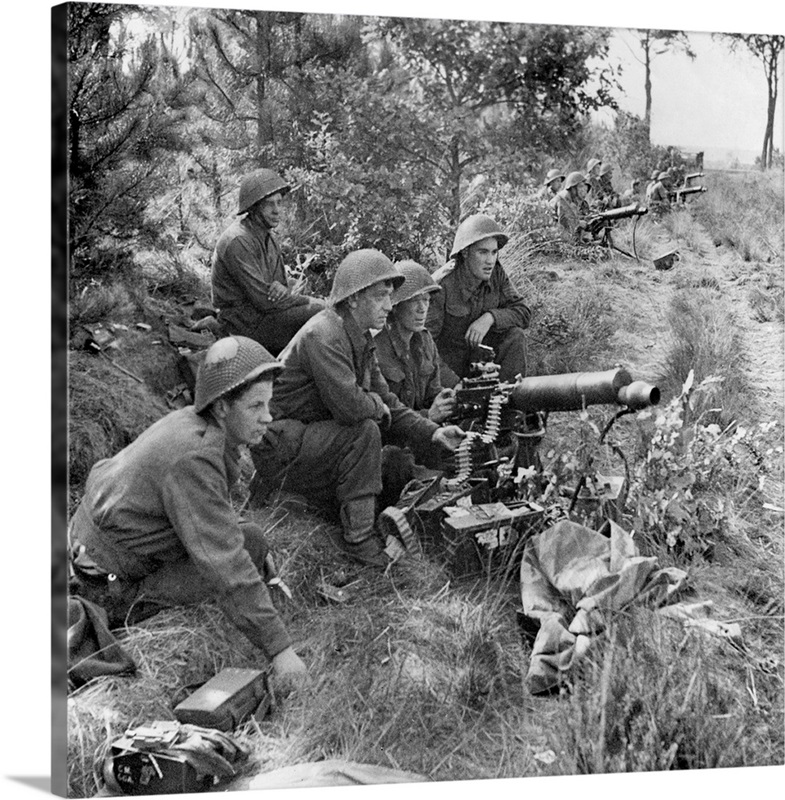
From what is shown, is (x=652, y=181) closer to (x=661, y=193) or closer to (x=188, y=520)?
(x=661, y=193)

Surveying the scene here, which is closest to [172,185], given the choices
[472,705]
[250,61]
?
[250,61]

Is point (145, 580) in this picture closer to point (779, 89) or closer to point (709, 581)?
point (709, 581)

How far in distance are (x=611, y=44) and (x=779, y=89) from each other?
3.37 ft

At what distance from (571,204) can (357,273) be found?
1.33m

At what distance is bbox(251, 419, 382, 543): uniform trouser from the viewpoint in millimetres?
7988

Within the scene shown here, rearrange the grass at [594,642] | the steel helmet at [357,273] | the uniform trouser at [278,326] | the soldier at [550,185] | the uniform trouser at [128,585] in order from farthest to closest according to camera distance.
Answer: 1. the soldier at [550,185]
2. the steel helmet at [357,273]
3. the uniform trouser at [278,326]
4. the grass at [594,642]
5. the uniform trouser at [128,585]

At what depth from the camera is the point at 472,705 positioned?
8117mm

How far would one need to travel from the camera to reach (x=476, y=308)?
28.0 ft

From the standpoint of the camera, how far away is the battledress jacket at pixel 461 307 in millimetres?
8453

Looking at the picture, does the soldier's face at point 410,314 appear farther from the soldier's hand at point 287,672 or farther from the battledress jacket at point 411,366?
the soldier's hand at point 287,672

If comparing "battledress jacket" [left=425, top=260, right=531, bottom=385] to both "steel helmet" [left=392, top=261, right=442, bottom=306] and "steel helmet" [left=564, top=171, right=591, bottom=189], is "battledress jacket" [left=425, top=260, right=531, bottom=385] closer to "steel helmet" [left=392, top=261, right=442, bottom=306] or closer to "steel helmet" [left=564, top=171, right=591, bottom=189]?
"steel helmet" [left=392, top=261, right=442, bottom=306]

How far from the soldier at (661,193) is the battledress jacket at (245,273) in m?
2.15

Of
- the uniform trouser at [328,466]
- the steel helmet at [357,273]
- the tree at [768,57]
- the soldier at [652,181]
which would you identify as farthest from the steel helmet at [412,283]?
the tree at [768,57]

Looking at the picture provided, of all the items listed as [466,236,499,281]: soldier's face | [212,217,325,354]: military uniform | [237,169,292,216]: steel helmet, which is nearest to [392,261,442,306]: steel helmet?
[466,236,499,281]: soldier's face
